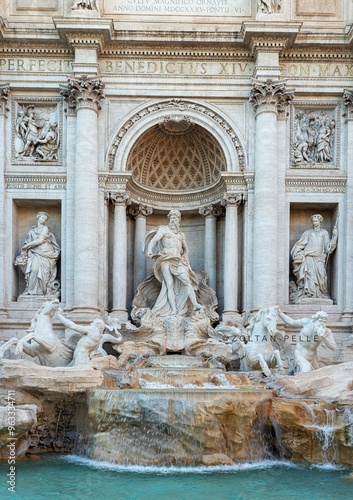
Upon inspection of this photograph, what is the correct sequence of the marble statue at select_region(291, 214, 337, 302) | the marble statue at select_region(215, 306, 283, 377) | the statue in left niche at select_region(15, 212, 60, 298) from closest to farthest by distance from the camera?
the marble statue at select_region(215, 306, 283, 377)
the statue in left niche at select_region(15, 212, 60, 298)
the marble statue at select_region(291, 214, 337, 302)

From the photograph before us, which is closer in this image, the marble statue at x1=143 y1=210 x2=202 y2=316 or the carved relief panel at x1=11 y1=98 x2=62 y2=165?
the marble statue at x1=143 y1=210 x2=202 y2=316

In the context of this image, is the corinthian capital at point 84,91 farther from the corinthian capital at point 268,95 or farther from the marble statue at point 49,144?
the corinthian capital at point 268,95

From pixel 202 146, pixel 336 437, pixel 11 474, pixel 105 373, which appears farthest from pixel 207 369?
pixel 202 146

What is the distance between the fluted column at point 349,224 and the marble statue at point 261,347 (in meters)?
3.12

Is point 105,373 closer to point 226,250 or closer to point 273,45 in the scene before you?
point 226,250

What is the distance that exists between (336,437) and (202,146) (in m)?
10.2

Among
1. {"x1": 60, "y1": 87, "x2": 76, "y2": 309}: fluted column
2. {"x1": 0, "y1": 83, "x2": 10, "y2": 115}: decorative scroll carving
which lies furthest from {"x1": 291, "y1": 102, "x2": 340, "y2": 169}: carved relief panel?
{"x1": 0, "y1": 83, "x2": 10, "y2": 115}: decorative scroll carving

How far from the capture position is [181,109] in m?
19.6

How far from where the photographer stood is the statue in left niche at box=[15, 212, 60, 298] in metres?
19.1

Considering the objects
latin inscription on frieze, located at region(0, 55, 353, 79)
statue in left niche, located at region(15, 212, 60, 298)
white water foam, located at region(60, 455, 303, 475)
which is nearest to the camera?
white water foam, located at region(60, 455, 303, 475)

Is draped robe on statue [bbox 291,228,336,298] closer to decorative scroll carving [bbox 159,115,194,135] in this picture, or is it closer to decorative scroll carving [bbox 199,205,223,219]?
decorative scroll carving [bbox 199,205,223,219]

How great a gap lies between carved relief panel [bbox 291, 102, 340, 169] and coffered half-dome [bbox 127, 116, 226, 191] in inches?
81.8

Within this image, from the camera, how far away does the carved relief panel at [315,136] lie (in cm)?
1972

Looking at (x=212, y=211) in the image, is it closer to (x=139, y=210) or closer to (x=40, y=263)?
(x=139, y=210)
